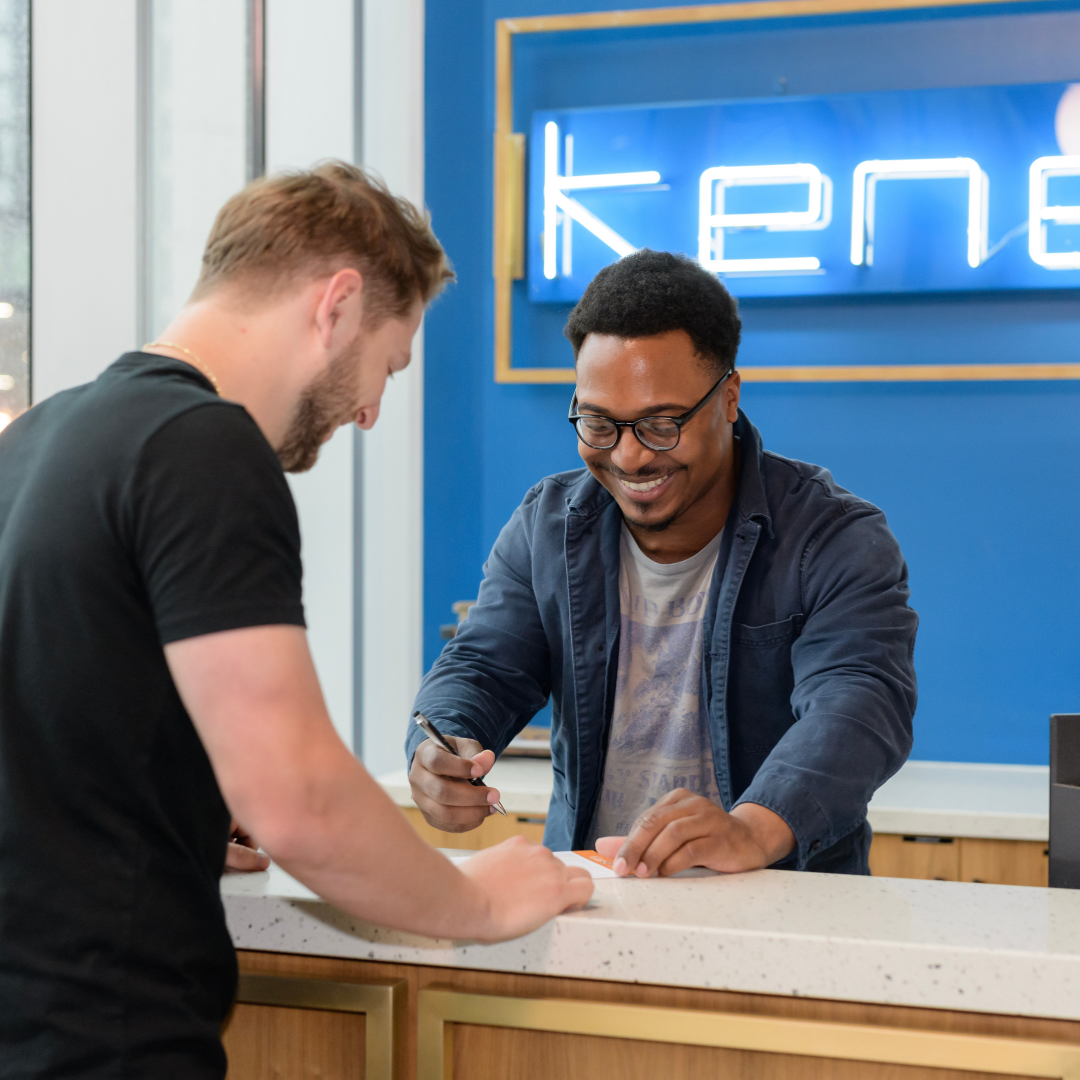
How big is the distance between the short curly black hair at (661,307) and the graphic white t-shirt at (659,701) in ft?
0.97

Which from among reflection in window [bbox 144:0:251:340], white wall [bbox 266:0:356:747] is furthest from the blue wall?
reflection in window [bbox 144:0:251:340]

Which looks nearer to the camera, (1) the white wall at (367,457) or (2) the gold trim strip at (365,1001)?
(2) the gold trim strip at (365,1001)

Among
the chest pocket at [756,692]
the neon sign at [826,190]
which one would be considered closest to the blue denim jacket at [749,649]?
the chest pocket at [756,692]

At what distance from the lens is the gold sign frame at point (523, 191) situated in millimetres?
2648

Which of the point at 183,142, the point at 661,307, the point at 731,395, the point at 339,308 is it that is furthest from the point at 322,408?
the point at 183,142

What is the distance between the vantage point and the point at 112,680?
0.74 metres

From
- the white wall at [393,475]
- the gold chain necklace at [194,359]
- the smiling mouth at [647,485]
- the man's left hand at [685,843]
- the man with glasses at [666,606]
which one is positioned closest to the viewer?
the gold chain necklace at [194,359]

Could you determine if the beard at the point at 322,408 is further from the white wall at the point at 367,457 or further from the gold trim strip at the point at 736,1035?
the white wall at the point at 367,457

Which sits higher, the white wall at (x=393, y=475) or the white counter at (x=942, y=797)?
the white wall at (x=393, y=475)

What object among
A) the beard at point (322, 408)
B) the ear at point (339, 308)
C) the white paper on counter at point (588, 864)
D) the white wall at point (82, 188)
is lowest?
the white paper on counter at point (588, 864)

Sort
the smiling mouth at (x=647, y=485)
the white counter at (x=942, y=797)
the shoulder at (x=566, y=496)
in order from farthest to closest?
the white counter at (x=942, y=797), the shoulder at (x=566, y=496), the smiling mouth at (x=647, y=485)

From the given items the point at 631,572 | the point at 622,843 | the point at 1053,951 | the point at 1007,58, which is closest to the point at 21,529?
the point at 622,843

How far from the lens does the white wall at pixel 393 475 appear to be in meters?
2.95

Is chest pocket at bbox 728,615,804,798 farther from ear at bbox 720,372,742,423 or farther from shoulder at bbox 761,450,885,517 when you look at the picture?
ear at bbox 720,372,742,423
